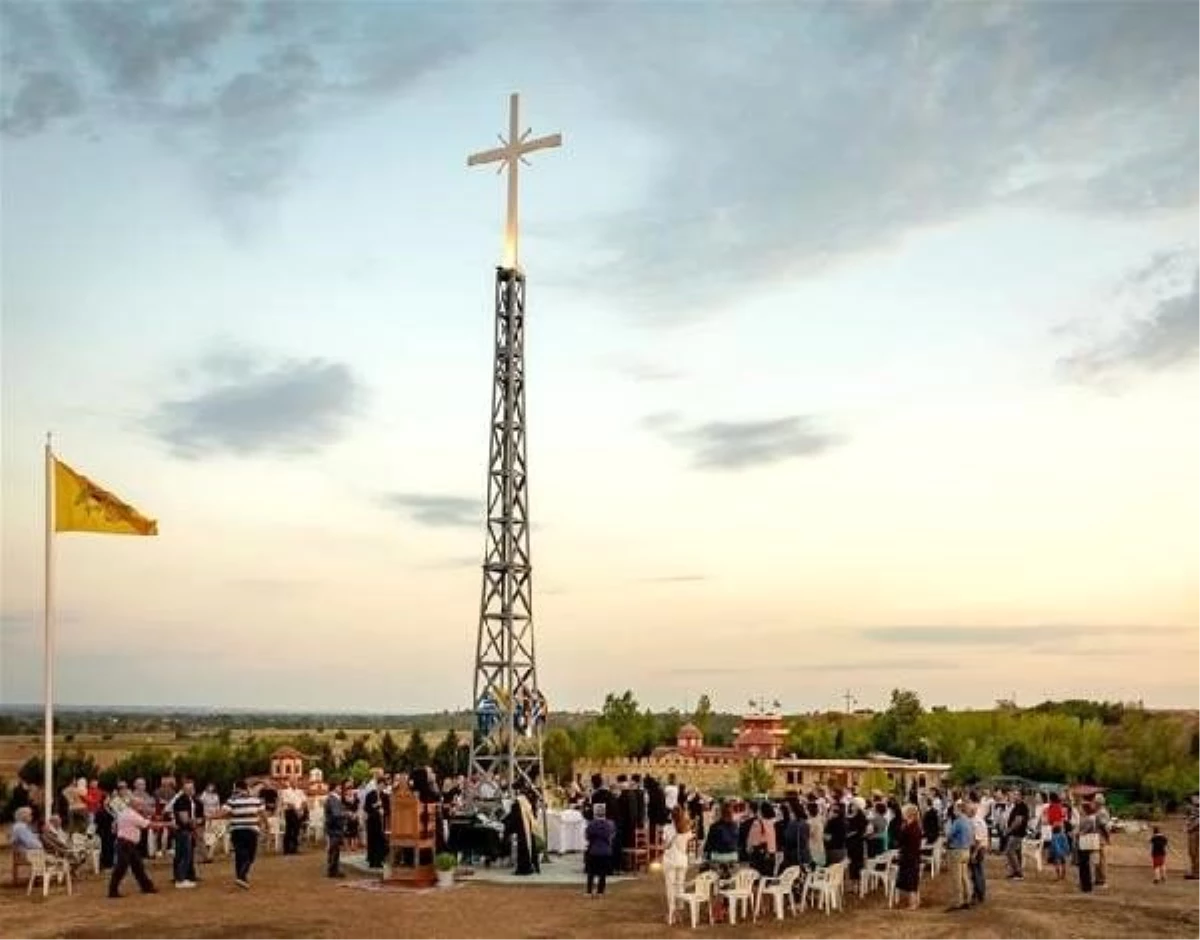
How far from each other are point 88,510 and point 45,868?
5.67 metres

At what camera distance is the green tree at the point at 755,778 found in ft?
163

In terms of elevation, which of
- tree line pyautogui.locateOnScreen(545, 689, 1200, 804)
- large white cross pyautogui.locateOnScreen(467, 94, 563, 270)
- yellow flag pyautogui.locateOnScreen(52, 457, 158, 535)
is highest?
large white cross pyautogui.locateOnScreen(467, 94, 563, 270)

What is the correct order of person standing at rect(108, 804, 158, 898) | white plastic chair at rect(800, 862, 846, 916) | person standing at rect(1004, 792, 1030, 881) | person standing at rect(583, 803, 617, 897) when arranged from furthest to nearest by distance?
person standing at rect(1004, 792, 1030, 881)
person standing at rect(583, 803, 617, 897)
white plastic chair at rect(800, 862, 846, 916)
person standing at rect(108, 804, 158, 898)

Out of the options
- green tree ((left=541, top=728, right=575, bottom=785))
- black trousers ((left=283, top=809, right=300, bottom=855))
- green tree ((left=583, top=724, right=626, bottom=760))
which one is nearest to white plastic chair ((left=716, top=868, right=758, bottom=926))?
black trousers ((left=283, top=809, right=300, bottom=855))

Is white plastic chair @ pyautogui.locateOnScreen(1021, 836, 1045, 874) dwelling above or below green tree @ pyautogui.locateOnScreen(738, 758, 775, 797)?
above

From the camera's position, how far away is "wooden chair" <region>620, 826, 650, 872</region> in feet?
72.9

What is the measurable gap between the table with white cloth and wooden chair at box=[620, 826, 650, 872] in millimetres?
1817

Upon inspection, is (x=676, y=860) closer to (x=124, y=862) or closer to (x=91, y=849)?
(x=124, y=862)

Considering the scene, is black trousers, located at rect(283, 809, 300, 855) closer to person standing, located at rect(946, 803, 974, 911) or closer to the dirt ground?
the dirt ground

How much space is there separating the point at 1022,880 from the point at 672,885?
26.6ft

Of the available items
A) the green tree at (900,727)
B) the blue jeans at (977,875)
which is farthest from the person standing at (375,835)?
the green tree at (900,727)

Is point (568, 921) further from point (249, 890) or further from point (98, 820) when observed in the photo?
point (98, 820)

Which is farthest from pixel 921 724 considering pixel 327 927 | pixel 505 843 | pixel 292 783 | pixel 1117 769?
pixel 327 927

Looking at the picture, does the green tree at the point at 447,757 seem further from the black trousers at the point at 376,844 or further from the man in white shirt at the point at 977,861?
the man in white shirt at the point at 977,861
